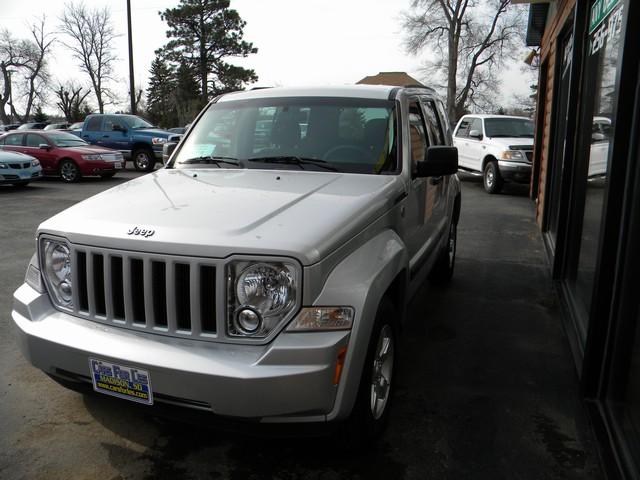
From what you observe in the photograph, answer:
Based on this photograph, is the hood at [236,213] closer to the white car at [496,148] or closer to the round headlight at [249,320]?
the round headlight at [249,320]

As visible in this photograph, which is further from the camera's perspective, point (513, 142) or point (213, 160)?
point (513, 142)

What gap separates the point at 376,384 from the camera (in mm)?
2965

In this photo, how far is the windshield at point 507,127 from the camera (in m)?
14.1

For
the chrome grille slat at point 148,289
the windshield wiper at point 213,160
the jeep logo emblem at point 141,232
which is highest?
the windshield wiper at point 213,160

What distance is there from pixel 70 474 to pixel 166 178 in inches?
72.8

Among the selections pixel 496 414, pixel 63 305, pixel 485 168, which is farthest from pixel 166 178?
pixel 485 168

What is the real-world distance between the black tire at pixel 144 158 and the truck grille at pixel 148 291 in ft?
53.5

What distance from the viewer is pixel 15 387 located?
3.66m

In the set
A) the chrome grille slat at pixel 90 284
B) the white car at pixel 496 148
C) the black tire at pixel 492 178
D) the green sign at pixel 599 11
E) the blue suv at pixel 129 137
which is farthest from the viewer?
the blue suv at pixel 129 137

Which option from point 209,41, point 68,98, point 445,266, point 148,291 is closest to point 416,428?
point 148,291

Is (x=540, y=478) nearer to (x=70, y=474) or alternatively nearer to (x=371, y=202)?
(x=371, y=202)

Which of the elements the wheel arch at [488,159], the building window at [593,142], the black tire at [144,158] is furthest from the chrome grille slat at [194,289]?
the black tire at [144,158]

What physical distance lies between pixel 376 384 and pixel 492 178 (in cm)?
1139

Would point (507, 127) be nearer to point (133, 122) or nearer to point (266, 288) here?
point (133, 122)
